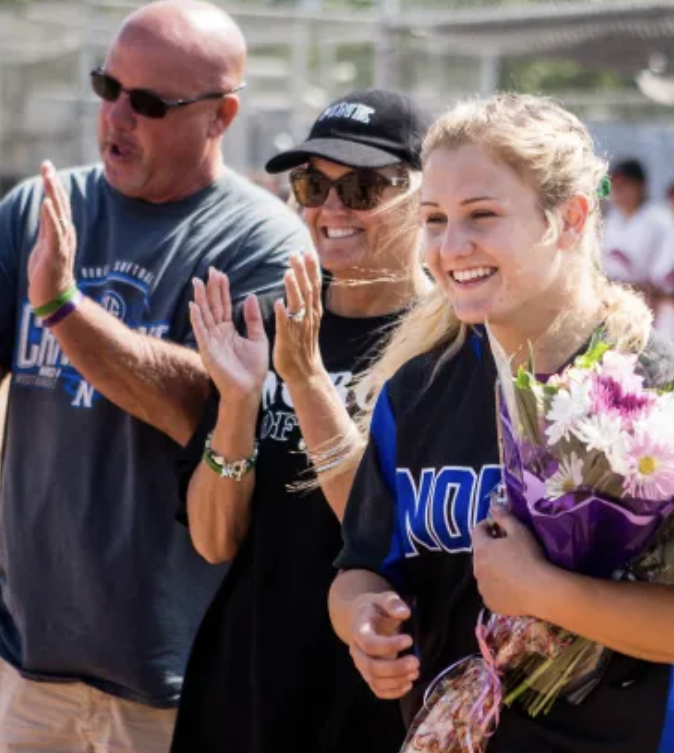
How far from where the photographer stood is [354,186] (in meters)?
3.70

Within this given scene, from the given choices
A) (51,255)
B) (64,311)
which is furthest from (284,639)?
(51,255)

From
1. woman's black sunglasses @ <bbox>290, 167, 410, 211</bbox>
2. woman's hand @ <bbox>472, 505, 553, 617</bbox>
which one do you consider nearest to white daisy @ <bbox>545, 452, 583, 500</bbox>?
woman's hand @ <bbox>472, 505, 553, 617</bbox>

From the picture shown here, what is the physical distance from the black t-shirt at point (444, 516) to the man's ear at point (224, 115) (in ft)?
4.91

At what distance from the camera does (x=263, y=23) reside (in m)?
13.2

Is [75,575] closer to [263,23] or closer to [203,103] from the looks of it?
[203,103]

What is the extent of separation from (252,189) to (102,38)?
323 inches

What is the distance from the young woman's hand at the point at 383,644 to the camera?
2797 millimetres

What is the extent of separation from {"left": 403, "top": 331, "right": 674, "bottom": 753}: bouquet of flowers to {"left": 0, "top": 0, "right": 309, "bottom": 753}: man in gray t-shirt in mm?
1405

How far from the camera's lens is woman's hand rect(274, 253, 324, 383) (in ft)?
11.2

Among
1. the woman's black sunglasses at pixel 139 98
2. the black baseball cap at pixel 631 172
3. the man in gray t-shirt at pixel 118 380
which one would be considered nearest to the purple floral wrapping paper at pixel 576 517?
the man in gray t-shirt at pixel 118 380

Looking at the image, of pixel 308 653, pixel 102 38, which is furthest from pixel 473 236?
pixel 102 38

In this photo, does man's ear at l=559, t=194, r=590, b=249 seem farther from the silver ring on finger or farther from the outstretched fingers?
the outstretched fingers

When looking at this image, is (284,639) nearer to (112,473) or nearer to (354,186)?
(112,473)

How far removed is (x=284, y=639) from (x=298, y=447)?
43 centimetres
